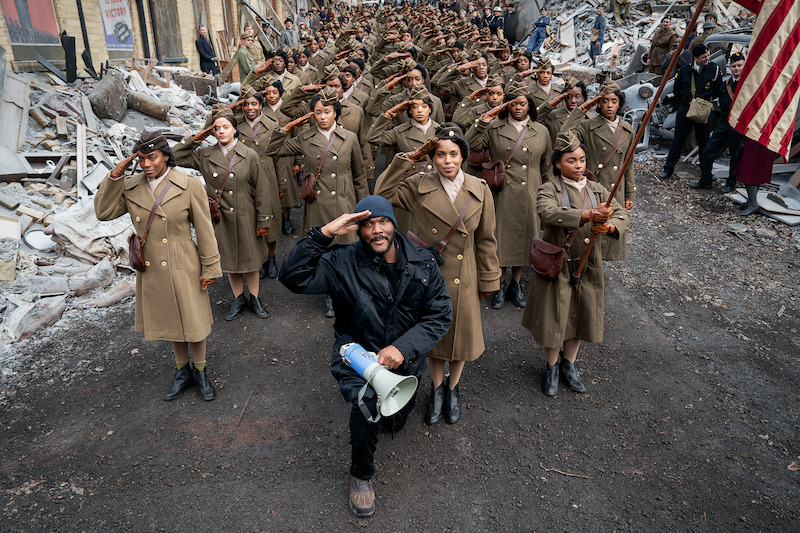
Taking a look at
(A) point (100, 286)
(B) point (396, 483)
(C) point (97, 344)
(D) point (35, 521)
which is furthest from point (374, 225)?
(A) point (100, 286)

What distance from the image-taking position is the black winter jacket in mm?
3188

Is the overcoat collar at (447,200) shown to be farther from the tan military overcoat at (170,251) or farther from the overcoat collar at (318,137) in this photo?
the overcoat collar at (318,137)

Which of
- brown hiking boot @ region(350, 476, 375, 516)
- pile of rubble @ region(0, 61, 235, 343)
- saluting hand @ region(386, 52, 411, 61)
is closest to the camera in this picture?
brown hiking boot @ region(350, 476, 375, 516)

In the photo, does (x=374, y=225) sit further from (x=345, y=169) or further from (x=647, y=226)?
(x=647, y=226)

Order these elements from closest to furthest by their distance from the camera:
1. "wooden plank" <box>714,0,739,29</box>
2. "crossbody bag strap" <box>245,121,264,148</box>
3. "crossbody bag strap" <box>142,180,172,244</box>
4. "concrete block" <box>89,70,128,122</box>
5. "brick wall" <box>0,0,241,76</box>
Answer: "crossbody bag strap" <box>142,180,172,244</box>, "crossbody bag strap" <box>245,121,264,148</box>, "concrete block" <box>89,70,128,122</box>, "brick wall" <box>0,0,241,76</box>, "wooden plank" <box>714,0,739,29</box>

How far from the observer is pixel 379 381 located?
2.93 m

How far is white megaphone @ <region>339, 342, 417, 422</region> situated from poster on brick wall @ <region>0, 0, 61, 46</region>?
475 inches

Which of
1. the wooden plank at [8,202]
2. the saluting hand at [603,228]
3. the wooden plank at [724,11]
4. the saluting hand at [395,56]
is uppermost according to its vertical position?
the wooden plank at [724,11]

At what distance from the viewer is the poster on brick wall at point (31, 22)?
439 inches

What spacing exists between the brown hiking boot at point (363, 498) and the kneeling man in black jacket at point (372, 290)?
0.10 m

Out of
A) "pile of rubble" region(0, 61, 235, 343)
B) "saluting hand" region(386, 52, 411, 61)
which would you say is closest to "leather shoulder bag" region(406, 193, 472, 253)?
"pile of rubble" region(0, 61, 235, 343)

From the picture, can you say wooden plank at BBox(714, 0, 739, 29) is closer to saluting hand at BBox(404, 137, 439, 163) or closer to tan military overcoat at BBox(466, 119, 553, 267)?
tan military overcoat at BBox(466, 119, 553, 267)

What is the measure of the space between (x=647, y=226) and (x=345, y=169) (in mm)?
5038

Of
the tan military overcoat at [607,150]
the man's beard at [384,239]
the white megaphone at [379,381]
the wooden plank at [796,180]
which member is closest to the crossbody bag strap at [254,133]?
the tan military overcoat at [607,150]
